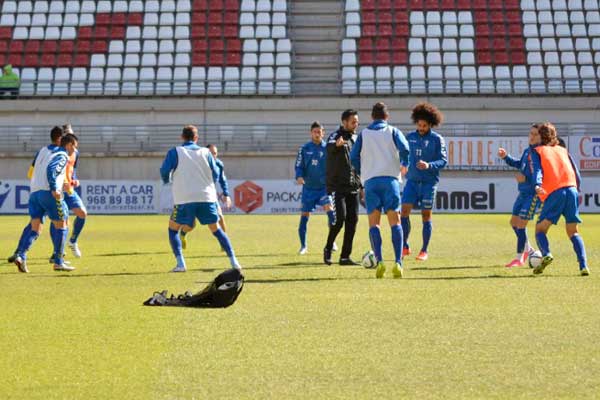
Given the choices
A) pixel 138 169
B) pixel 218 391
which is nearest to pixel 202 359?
pixel 218 391

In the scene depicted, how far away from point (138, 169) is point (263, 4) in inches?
428

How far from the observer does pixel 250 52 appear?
4338 cm

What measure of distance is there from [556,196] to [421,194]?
9.13ft

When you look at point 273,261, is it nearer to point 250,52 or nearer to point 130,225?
point 130,225

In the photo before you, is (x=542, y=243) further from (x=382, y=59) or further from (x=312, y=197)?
(x=382, y=59)

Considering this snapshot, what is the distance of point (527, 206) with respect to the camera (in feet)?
47.6

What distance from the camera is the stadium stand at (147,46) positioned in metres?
41.5

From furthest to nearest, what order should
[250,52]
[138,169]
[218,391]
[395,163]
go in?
[250,52] < [138,169] < [395,163] < [218,391]

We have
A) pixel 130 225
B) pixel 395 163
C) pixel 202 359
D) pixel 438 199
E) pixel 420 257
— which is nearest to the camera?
pixel 202 359

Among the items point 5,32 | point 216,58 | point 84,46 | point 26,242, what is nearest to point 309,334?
point 26,242

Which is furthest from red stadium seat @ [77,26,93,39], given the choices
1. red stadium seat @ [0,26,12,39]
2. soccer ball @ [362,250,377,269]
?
soccer ball @ [362,250,377,269]

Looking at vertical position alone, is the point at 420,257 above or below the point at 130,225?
below

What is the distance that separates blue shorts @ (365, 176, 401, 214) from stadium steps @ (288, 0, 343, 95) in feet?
94.2

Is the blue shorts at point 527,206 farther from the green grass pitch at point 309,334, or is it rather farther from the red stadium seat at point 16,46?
the red stadium seat at point 16,46
